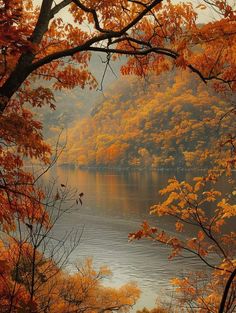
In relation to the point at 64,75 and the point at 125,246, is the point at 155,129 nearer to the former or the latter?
the point at 125,246

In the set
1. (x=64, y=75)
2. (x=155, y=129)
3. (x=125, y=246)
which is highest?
(x=155, y=129)

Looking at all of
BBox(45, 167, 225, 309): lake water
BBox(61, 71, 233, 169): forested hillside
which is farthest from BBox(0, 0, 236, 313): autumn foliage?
BBox(61, 71, 233, 169): forested hillside

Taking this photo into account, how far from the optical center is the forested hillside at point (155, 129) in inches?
3735

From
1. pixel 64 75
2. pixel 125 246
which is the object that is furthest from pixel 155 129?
pixel 64 75

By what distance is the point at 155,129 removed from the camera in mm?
107438

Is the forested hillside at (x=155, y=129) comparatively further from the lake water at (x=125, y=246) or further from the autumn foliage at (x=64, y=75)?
the autumn foliage at (x=64, y=75)

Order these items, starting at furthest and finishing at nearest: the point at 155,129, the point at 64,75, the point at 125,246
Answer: the point at 155,129 < the point at 125,246 < the point at 64,75

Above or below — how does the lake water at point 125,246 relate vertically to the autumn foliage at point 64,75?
below

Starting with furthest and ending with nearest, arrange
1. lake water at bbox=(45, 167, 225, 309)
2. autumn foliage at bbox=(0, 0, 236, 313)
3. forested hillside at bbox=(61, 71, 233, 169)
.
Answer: forested hillside at bbox=(61, 71, 233, 169)
lake water at bbox=(45, 167, 225, 309)
autumn foliage at bbox=(0, 0, 236, 313)

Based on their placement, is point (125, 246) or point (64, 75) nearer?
point (64, 75)

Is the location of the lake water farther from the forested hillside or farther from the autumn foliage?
the forested hillside

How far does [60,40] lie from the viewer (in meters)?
5.72

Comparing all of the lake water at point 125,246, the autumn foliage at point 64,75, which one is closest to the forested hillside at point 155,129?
the lake water at point 125,246

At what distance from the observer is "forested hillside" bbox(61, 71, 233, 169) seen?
311 ft
